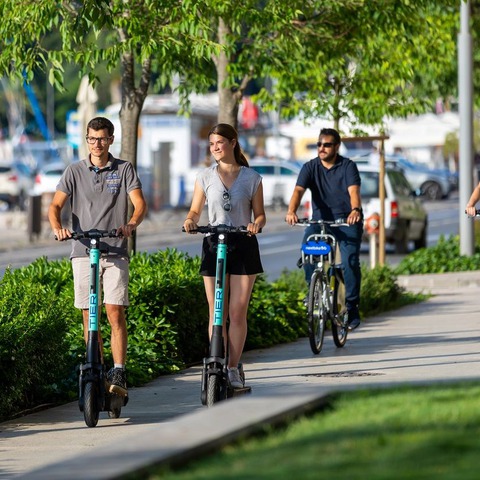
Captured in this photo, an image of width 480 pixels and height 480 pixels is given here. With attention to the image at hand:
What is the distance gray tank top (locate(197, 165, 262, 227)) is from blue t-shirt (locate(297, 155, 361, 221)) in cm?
333

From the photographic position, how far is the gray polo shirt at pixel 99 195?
30.0ft

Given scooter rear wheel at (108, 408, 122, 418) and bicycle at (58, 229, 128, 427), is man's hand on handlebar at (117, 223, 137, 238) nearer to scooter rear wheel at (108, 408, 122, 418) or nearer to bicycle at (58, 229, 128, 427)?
bicycle at (58, 229, 128, 427)

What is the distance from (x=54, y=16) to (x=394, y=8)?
12.2 feet

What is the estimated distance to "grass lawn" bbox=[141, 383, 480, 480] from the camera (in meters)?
4.88

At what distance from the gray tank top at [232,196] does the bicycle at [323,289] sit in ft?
9.35

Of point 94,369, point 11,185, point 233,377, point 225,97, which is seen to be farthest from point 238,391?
point 11,185

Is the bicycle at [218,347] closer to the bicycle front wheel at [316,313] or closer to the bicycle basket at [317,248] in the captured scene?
the bicycle front wheel at [316,313]

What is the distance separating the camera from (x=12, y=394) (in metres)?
9.13

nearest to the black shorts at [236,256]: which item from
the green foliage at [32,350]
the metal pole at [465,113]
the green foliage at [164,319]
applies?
the green foliage at [32,350]

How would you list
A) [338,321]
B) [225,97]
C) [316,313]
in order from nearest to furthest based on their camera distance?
[316,313] < [338,321] < [225,97]

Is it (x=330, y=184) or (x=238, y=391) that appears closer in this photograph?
(x=238, y=391)

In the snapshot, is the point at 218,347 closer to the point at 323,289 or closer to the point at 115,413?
the point at 115,413

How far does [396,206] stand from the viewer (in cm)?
2809

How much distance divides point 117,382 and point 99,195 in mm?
1094
